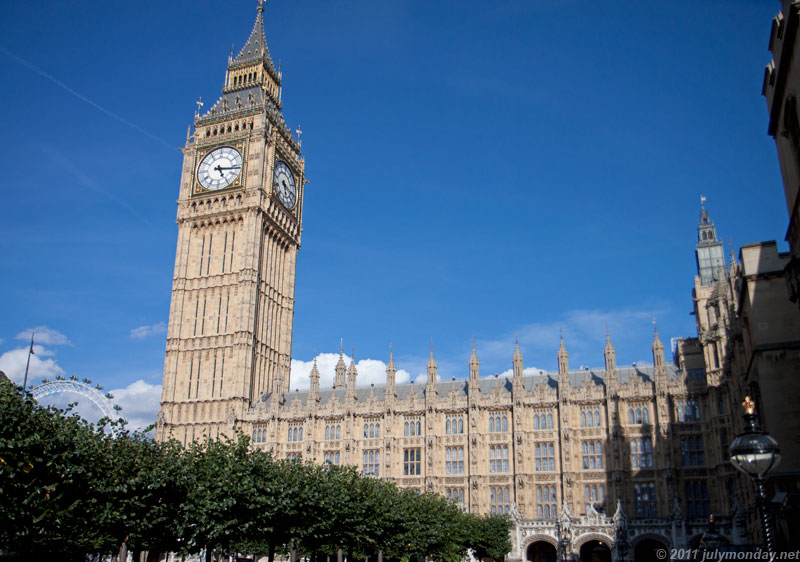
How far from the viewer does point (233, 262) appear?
77.7m

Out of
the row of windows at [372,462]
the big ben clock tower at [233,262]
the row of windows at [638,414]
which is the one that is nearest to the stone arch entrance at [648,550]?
the row of windows at [638,414]

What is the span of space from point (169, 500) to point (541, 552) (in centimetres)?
3833

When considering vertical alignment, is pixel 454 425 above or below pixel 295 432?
above

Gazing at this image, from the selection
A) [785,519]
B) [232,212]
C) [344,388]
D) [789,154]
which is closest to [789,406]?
[785,519]

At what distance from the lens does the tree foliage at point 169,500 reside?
78.3 ft

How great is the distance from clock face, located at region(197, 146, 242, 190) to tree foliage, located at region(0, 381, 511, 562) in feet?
152

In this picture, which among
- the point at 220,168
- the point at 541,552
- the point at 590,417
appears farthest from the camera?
the point at 220,168

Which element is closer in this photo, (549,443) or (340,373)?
(549,443)

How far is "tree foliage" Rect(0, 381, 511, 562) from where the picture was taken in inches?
940

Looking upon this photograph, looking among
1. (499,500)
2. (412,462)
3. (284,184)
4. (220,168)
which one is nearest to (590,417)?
(499,500)

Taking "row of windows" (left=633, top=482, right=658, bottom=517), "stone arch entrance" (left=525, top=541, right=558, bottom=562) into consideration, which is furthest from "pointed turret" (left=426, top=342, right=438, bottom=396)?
"row of windows" (left=633, top=482, right=658, bottom=517)

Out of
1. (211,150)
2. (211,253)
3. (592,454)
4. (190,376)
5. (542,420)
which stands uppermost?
(211,150)

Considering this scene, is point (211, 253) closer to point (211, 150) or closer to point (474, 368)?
point (211, 150)

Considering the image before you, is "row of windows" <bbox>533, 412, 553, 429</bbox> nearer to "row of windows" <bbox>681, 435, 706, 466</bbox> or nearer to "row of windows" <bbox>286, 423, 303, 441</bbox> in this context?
"row of windows" <bbox>681, 435, 706, 466</bbox>
